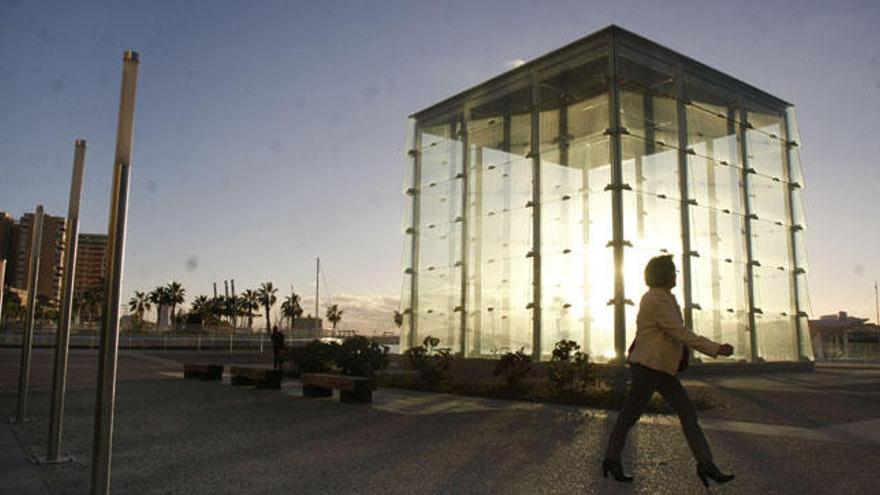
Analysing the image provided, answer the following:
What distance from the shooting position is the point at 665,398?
6129mm

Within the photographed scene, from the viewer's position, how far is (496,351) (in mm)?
22156

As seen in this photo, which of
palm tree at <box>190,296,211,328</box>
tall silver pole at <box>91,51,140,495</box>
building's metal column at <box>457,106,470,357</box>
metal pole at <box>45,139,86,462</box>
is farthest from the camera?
palm tree at <box>190,296,211,328</box>

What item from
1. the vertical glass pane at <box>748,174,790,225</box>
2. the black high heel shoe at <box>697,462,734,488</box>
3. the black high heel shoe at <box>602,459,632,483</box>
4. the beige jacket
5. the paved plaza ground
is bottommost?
the paved plaza ground

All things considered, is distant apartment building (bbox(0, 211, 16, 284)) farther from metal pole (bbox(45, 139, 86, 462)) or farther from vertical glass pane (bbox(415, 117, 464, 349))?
metal pole (bbox(45, 139, 86, 462))

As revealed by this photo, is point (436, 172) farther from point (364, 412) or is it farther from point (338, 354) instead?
point (364, 412)

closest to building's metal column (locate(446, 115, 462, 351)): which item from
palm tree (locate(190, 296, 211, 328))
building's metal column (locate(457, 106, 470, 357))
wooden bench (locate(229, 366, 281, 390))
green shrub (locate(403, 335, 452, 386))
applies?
building's metal column (locate(457, 106, 470, 357))

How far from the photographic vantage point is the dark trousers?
19.5ft

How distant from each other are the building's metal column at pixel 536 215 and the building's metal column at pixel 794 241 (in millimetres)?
10037

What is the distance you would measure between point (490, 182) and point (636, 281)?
6.46 m

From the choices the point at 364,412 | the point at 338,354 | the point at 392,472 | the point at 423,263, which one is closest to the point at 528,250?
the point at 423,263

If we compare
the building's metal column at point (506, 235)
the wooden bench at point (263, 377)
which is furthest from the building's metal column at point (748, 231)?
the wooden bench at point (263, 377)

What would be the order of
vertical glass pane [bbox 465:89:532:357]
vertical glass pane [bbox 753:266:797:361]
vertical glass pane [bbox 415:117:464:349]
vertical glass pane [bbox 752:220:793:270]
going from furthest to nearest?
1. vertical glass pane [bbox 415:117:464:349]
2. vertical glass pane [bbox 752:220:793:270]
3. vertical glass pane [bbox 753:266:797:361]
4. vertical glass pane [bbox 465:89:532:357]

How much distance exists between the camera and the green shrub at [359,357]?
59.3ft

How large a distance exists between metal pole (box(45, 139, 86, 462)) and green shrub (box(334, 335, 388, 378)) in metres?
9.72
